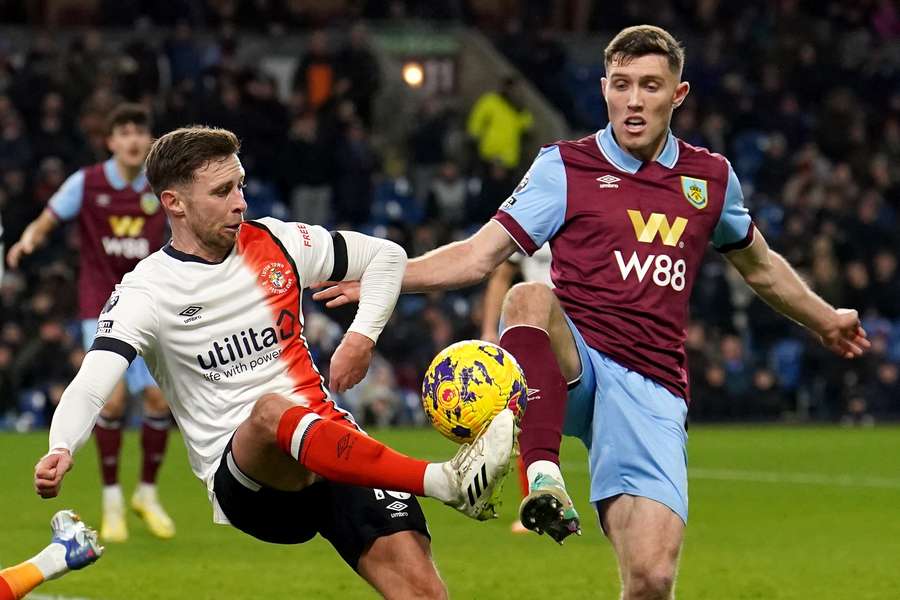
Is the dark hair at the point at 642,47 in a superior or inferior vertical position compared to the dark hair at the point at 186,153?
superior

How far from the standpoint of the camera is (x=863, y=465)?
15953 mm

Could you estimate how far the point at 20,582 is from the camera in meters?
6.27

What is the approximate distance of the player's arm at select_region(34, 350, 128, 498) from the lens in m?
5.64

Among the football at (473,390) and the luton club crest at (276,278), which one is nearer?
the football at (473,390)

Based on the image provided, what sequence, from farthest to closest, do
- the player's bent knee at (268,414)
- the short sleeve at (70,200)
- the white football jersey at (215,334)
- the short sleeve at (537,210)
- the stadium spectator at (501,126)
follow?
the stadium spectator at (501,126) → the short sleeve at (70,200) → the short sleeve at (537,210) → the white football jersey at (215,334) → the player's bent knee at (268,414)

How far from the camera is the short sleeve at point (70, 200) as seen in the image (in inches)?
448

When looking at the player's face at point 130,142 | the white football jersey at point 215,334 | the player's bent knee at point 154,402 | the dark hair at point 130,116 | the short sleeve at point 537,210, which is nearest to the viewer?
the white football jersey at point 215,334

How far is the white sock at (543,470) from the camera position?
5.56m

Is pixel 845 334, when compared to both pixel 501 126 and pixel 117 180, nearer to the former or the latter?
pixel 117 180

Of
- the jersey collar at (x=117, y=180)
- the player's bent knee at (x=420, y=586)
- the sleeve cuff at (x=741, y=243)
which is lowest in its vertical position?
the player's bent knee at (x=420, y=586)

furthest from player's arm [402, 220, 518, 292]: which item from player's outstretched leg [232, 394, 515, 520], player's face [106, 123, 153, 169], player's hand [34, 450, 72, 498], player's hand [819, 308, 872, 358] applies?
player's face [106, 123, 153, 169]

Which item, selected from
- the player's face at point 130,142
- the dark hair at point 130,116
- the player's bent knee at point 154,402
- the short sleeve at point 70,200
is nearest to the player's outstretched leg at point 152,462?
the player's bent knee at point 154,402

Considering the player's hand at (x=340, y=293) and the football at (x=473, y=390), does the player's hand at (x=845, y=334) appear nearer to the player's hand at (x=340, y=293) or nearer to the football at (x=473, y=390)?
the football at (x=473, y=390)

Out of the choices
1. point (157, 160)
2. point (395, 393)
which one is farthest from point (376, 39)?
point (157, 160)
